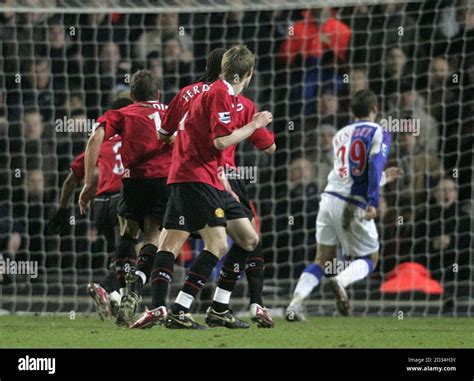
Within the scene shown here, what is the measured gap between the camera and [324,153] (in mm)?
11094

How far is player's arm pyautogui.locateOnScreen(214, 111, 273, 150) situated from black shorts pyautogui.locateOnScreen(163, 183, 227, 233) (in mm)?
299

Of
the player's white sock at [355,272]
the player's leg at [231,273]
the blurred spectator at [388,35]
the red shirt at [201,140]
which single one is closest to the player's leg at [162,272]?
the red shirt at [201,140]

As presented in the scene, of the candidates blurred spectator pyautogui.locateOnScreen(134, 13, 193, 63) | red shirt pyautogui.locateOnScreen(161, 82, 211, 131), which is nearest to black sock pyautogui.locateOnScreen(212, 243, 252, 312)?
red shirt pyautogui.locateOnScreen(161, 82, 211, 131)

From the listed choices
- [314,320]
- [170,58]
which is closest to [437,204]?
[314,320]

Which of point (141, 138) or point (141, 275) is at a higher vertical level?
point (141, 138)

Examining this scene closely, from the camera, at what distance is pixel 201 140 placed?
7465 mm

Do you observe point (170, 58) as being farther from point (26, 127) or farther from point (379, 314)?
point (379, 314)

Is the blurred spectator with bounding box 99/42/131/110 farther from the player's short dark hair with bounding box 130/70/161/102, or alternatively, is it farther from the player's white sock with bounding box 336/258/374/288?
the player's white sock with bounding box 336/258/374/288

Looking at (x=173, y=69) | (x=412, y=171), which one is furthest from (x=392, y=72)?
(x=173, y=69)

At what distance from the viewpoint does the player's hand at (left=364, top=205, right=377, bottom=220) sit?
29.2 ft

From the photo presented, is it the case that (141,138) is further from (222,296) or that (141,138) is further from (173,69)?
(173,69)

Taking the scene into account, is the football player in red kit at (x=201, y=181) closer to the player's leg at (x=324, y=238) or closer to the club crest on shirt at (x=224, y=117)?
the club crest on shirt at (x=224, y=117)

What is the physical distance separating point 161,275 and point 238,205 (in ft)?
A: 2.24
